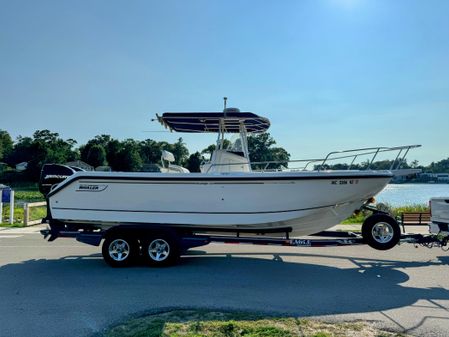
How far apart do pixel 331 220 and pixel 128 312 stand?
4.33 meters

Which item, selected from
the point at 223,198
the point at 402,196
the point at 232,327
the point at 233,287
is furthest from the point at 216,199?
the point at 402,196

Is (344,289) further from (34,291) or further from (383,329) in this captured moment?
(34,291)

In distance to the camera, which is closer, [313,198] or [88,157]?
[313,198]

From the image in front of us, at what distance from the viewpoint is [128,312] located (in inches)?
168

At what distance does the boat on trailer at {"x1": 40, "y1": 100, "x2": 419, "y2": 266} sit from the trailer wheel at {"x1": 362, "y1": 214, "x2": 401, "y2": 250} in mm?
443

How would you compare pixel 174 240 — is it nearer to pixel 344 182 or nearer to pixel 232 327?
pixel 232 327

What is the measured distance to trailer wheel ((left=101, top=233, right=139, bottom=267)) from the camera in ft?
21.8

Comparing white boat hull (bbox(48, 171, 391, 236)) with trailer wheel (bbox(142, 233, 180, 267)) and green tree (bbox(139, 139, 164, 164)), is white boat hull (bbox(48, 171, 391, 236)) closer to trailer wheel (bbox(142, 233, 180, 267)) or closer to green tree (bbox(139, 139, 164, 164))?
trailer wheel (bbox(142, 233, 180, 267))

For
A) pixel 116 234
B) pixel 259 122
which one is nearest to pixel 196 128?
pixel 259 122

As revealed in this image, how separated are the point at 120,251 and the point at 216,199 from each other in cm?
213

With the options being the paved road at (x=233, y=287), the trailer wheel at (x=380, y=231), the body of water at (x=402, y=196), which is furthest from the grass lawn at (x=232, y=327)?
the body of water at (x=402, y=196)

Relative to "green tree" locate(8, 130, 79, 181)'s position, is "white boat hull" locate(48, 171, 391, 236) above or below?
below

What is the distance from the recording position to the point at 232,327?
3.72 m

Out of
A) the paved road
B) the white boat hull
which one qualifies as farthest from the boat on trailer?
the paved road
